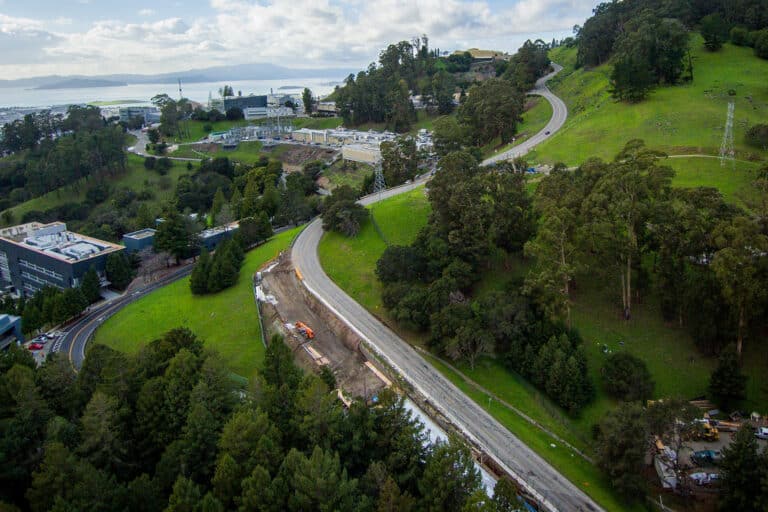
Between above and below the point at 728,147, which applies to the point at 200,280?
below

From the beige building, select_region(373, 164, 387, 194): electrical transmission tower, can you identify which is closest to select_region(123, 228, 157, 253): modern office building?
select_region(373, 164, 387, 194): electrical transmission tower

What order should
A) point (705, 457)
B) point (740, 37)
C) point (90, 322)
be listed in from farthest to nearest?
1. point (740, 37)
2. point (90, 322)
3. point (705, 457)

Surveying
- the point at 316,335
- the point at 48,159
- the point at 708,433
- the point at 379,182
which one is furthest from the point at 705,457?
the point at 48,159

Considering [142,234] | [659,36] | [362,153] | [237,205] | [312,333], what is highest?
[659,36]

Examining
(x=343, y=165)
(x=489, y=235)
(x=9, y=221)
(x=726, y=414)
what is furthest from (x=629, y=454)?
(x=9, y=221)

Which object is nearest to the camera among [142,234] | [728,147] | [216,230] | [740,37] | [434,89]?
[728,147]

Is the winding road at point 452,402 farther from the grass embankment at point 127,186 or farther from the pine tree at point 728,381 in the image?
the grass embankment at point 127,186

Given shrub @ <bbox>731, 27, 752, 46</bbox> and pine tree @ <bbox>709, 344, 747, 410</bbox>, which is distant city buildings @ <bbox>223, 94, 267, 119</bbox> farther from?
pine tree @ <bbox>709, 344, 747, 410</bbox>

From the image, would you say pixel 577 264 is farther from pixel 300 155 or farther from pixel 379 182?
pixel 300 155
